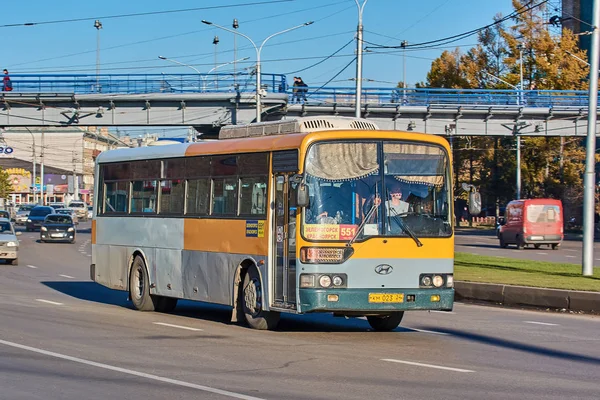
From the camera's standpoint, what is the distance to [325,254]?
1328 centimetres

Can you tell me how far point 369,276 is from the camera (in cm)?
1343

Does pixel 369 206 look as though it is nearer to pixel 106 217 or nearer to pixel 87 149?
pixel 106 217

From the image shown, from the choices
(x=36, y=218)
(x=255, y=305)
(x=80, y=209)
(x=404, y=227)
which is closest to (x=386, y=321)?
(x=404, y=227)

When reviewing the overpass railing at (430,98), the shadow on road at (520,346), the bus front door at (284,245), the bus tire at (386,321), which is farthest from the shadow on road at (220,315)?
the overpass railing at (430,98)

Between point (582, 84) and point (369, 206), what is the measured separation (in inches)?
2219

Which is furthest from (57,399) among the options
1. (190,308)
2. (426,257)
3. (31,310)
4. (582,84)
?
(582,84)

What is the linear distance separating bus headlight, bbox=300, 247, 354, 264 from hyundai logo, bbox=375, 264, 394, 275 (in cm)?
43

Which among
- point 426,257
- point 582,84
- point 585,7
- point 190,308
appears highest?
point 585,7

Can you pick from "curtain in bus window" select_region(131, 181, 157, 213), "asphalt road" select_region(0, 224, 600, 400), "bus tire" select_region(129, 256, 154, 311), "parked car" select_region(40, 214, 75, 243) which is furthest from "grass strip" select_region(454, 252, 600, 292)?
"parked car" select_region(40, 214, 75, 243)

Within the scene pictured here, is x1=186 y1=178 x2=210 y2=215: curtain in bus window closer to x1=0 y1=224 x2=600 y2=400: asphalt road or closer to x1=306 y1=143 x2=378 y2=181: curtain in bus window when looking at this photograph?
x1=0 y1=224 x2=600 y2=400: asphalt road

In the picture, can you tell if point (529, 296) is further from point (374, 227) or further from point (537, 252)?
point (537, 252)

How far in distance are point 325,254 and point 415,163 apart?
187 cm

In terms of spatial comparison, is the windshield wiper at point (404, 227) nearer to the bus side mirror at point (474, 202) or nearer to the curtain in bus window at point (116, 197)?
the bus side mirror at point (474, 202)

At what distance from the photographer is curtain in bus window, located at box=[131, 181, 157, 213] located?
705 inches
